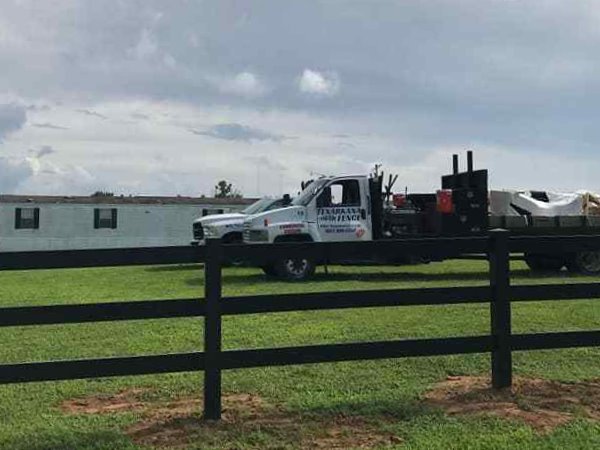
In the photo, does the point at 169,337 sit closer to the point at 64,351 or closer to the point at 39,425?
the point at 64,351

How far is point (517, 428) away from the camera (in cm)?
489

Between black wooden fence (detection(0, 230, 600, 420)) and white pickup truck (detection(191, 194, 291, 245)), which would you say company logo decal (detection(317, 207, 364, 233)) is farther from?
black wooden fence (detection(0, 230, 600, 420))

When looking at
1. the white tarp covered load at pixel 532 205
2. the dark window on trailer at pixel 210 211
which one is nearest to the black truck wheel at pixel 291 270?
the white tarp covered load at pixel 532 205

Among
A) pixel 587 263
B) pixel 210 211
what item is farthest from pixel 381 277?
pixel 210 211

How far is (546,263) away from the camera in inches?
810

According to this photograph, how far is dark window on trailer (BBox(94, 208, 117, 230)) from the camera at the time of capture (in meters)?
39.0

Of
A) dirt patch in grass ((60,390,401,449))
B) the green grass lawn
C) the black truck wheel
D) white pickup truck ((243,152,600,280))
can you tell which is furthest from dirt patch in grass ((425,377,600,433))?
the black truck wheel

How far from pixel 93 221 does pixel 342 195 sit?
79.8 ft

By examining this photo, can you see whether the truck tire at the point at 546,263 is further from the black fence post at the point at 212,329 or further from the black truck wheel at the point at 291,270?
the black fence post at the point at 212,329

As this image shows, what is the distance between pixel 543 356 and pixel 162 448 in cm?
423

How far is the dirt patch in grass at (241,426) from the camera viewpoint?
4.62 metres

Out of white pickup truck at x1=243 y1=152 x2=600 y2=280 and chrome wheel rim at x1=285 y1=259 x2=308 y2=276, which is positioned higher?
white pickup truck at x1=243 y1=152 x2=600 y2=280

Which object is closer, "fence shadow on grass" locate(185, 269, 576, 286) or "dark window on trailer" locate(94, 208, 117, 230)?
"fence shadow on grass" locate(185, 269, 576, 286)

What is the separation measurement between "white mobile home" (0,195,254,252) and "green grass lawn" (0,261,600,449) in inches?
1169
